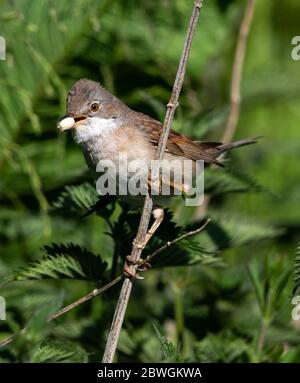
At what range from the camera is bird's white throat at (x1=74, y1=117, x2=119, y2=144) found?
350 centimetres

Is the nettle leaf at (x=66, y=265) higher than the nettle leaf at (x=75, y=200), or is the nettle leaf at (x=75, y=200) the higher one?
the nettle leaf at (x=75, y=200)

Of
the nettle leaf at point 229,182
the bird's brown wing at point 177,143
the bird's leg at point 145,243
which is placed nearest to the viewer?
the bird's leg at point 145,243

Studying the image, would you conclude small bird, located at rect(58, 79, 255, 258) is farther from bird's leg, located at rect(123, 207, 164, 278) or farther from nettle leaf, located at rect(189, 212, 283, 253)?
nettle leaf, located at rect(189, 212, 283, 253)

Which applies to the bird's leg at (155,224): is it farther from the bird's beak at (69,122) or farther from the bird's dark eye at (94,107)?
the bird's dark eye at (94,107)

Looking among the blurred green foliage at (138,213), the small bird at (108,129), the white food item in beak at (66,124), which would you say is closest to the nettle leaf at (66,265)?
the blurred green foliage at (138,213)

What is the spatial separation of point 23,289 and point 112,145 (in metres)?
1.11

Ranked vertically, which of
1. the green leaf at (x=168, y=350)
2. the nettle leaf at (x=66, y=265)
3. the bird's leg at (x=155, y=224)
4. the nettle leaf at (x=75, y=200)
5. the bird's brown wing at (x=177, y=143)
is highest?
the bird's brown wing at (x=177, y=143)

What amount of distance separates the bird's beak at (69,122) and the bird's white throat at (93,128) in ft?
0.08

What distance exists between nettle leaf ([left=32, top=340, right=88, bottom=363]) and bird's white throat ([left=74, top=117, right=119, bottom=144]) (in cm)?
87

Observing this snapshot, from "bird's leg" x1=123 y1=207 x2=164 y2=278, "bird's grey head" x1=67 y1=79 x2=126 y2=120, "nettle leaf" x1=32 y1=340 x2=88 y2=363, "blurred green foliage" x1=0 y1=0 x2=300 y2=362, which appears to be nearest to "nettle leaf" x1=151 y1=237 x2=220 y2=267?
"blurred green foliage" x1=0 y1=0 x2=300 y2=362

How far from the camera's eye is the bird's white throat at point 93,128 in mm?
3500
